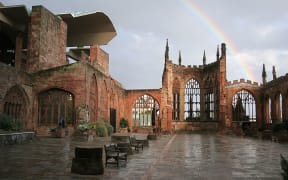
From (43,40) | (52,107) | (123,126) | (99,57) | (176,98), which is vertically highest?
(99,57)

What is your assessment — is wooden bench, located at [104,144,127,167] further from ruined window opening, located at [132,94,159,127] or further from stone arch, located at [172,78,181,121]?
stone arch, located at [172,78,181,121]

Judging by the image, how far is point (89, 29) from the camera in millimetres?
44000

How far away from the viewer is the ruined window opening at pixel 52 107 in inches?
1045

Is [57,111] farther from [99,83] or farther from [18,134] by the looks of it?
[18,134]

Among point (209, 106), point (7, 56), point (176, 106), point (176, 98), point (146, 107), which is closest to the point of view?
point (7, 56)

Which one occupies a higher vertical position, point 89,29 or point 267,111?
point 89,29

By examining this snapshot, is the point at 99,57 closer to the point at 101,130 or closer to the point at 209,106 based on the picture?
the point at 101,130

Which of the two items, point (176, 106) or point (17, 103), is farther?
point (176, 106)

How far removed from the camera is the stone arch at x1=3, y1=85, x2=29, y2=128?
2272 cm

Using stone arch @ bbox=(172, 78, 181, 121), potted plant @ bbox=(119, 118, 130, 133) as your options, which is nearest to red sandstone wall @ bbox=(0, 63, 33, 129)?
potted plant @ bbox=(119, 118, 130, 133)

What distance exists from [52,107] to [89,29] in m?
19.7

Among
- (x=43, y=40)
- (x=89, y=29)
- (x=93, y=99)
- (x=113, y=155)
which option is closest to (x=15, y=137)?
(x=113, y=155)

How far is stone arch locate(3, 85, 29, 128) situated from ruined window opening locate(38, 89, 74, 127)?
1.71 metres

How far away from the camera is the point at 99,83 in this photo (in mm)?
30625
